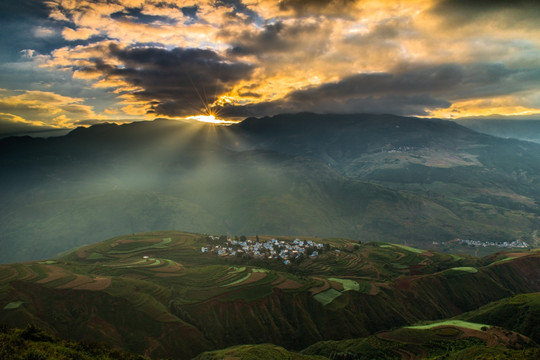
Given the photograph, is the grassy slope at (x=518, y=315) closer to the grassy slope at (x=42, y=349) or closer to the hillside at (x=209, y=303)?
the hillside at (x=209, y=303)

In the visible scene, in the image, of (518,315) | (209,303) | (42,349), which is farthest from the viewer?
(209,303)

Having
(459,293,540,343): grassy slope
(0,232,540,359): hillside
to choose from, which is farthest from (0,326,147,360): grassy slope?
(459,293,540,343): grassy slope

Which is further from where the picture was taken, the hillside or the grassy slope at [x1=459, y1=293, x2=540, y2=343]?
the grassy slope at [x1=459, y1=293, x2=540, y2=343]

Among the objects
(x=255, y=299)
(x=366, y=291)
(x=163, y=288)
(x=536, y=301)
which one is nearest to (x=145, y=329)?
(x=163, y=288)

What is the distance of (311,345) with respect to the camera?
449ft

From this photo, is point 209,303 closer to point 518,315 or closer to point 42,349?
point 42,349

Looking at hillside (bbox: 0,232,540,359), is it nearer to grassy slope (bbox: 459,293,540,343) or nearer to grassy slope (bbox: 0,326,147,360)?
grassy slope (bbox: 459,293,540,343)

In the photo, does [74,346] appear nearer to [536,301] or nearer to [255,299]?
[255,299]

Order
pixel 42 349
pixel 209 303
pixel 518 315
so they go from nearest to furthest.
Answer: pixel 42 349 → pixel 518 315 → pixel 209 303

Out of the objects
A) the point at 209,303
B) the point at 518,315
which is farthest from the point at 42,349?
the point at 518,315

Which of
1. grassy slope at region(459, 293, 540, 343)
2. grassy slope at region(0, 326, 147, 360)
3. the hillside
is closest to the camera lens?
grassy slope at region(0, 326, 147, 360)

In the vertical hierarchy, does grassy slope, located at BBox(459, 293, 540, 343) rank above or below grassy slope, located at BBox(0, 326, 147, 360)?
below

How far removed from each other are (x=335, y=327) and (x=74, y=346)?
380 ft

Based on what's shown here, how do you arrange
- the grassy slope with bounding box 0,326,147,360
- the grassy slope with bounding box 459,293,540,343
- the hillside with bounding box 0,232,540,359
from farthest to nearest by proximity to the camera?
1. the grassy slope with bounding box 459,293,540,343
2. the hillside with bounding box 0,232,540,359
3. the grassy slope with bounding box 0,326,147,360
